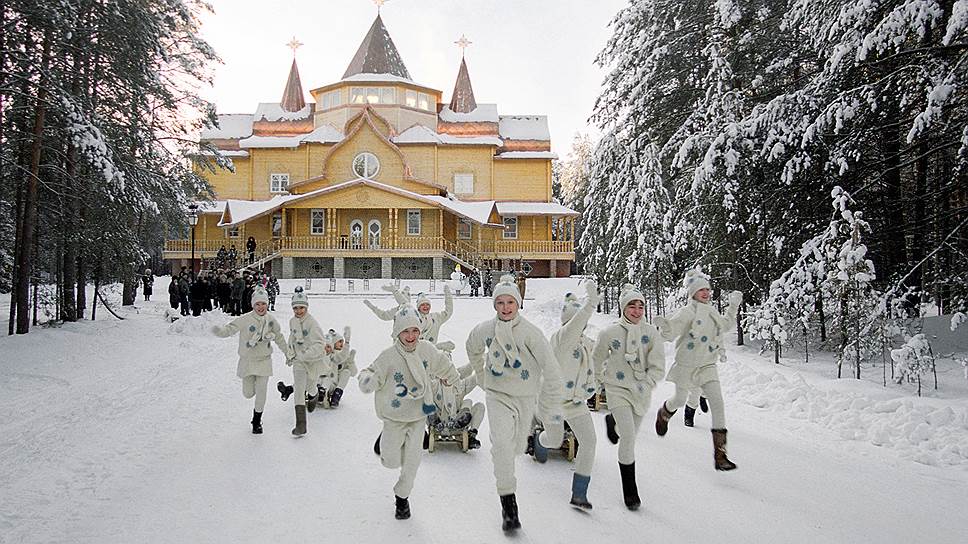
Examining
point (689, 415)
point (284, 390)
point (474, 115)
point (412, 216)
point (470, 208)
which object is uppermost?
point (474, 115)

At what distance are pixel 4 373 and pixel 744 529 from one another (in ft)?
38.1

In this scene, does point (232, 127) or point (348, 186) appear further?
point (232, 127)

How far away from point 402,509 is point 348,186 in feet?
118

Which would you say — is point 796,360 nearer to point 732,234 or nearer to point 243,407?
point 732,234

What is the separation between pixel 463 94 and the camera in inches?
2004

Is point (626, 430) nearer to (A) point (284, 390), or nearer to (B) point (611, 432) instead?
(B) point (611, 432)

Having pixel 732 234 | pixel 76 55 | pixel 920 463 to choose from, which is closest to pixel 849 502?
pixel 920 463

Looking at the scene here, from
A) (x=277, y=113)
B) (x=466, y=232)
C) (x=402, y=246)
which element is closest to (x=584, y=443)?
(x=402, y=246)

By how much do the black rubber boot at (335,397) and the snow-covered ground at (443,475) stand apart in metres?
0.11

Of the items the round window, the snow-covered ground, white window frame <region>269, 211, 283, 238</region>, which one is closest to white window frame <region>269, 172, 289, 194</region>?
white window frame <region>269, 211, 283, 238</region>

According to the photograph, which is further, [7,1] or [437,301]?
[437,301]

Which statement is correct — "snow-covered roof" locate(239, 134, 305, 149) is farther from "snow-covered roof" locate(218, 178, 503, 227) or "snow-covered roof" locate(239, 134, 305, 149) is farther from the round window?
the round window

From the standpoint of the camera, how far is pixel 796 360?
12.2 meters

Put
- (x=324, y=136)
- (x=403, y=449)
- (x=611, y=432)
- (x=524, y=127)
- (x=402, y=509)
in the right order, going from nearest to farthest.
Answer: (x=402, y=509), (x=403, y=449), (x=611, y=432), (x=324, y=136), (x=524, y=127)
